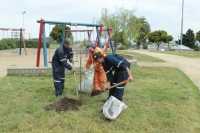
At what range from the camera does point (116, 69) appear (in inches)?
171

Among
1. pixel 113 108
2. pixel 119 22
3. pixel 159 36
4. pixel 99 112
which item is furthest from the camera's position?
pixel 159 36

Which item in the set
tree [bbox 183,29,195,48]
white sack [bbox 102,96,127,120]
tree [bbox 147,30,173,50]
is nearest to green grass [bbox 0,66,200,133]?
white sack [bbox 102,96,127,120]

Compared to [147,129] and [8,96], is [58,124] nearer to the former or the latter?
[147,129]

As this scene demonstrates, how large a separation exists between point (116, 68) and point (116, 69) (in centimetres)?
5

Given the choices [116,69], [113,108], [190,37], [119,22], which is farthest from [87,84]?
[190,37]

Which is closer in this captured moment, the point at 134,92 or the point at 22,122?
the point at 22,122

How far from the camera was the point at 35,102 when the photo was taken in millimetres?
4641

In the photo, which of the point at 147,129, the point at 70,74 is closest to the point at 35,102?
the point at 147,129

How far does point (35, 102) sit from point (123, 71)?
185 cm

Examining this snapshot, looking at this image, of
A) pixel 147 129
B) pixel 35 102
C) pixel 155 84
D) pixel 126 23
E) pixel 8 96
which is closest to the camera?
pixel 147 129

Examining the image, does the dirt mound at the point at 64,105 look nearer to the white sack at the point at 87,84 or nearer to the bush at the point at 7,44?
the white sack at the point at 87,84

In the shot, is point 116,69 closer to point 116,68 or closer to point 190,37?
point 116,68

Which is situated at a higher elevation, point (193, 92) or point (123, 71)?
point (123, 71)

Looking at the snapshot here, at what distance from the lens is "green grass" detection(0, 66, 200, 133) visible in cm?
349
